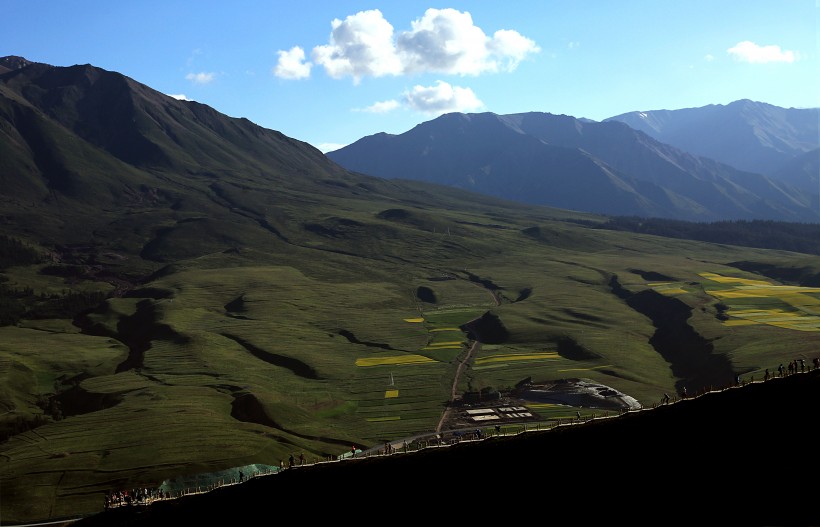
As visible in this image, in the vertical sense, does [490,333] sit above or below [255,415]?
below

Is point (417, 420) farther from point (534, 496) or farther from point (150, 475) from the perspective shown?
point (534, 496)

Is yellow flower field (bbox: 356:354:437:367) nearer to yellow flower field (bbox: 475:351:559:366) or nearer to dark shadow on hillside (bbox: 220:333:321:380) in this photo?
yellow flower field (bbox: 475:351:559:366)

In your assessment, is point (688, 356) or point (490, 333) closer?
point (688, 356)

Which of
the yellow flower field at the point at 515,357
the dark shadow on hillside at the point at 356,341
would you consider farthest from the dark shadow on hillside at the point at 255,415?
the yellow flower field at the point at 515,357

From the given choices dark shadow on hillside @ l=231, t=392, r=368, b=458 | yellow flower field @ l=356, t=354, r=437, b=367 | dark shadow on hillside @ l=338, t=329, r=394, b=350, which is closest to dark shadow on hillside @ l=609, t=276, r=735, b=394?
yellow flower field @ l=356, t=354, r=437, b=367

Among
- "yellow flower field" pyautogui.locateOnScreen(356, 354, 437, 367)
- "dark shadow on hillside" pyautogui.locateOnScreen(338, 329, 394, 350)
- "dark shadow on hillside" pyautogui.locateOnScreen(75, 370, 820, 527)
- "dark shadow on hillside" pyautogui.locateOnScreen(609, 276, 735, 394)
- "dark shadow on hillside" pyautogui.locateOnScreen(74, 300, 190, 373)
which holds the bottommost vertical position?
"dark shadow on hillside" pyautogui.locateOnScreen(609, 276, 735, 394)

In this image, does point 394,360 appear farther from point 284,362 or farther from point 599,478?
point 599,478

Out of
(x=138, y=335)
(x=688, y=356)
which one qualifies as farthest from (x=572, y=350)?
(x=138, y=335)

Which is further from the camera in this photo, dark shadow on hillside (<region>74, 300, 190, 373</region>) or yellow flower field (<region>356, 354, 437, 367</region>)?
yellow flower field (<region>356, 354, 437, 367</region>)

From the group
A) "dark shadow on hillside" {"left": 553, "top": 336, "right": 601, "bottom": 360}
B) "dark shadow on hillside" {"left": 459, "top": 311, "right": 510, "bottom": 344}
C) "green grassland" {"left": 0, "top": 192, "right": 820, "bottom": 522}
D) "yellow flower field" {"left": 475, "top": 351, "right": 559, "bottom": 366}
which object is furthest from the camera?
"dark shadow on hillside" {"left": 459, "top": 311, "right": 510, "bottom": 344}
